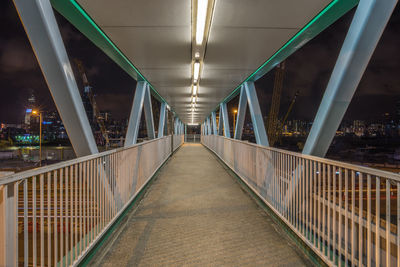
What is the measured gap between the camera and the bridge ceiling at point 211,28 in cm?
239

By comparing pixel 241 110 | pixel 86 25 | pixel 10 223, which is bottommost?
pixel 10 223

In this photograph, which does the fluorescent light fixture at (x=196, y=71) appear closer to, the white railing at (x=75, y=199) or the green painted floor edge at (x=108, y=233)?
the white railing at (x=75, y=199)

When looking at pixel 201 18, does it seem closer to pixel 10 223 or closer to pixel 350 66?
pixel 350 66

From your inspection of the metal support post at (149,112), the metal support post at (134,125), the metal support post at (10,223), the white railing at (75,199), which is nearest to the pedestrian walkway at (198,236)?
the white railing at (75,199)

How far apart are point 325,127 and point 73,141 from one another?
120 inches

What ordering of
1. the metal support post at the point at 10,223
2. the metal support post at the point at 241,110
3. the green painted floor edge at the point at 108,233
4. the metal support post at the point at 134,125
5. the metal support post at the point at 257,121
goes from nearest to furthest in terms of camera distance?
the metal support post at the point at 10,223 → the green painted floor edge at the point at 108,233 → the metal support post at the point at 134,125 → the metal support post at the point at 257,121 → the metal support post at the point at 241,110

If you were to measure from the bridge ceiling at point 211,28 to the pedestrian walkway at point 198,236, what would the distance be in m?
2.68

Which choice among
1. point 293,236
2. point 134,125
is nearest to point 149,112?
point 134,125

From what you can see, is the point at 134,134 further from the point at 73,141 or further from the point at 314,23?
the point at 314,23

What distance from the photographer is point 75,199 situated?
82.3 inches

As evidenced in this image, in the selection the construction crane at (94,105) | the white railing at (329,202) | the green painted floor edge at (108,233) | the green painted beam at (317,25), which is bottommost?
the green painted floor edge at (108,233)

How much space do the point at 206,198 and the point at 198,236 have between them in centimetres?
149

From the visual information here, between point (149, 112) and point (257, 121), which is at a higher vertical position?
point (149, 112)

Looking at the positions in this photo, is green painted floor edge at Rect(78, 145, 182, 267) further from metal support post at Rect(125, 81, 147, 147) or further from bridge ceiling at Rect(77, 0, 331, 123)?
bridge ceiling at Rect(77, 0, 331, 123)
